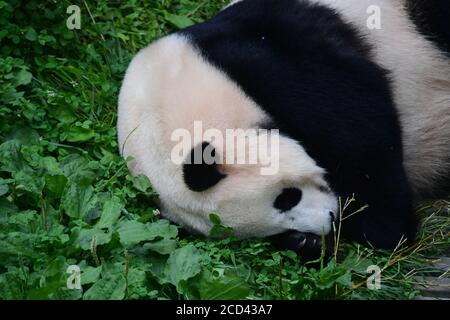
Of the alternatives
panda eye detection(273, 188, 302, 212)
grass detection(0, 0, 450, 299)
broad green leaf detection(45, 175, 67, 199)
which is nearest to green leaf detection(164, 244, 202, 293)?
grass detection(0, 0, 450, 299)

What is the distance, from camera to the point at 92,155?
442 centimetres

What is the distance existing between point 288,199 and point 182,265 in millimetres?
608

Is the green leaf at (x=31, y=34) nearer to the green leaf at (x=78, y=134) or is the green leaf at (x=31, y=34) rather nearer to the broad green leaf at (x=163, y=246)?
the green leaf at (x=78, y=134)

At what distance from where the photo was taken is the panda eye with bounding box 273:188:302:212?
379cm

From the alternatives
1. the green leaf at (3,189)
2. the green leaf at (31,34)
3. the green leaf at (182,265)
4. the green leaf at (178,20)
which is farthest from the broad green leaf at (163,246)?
the green leaf at (178,20)

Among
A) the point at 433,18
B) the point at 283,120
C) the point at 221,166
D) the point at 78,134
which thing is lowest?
the point at 78,134

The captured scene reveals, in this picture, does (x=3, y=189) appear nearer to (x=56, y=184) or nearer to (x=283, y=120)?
(x=56, y=184)

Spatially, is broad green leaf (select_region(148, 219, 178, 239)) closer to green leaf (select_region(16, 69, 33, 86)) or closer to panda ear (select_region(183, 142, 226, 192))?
panda ear (select_region(183, 142, 226, 192))

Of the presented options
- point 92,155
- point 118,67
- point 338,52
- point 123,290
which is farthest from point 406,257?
point 118,67

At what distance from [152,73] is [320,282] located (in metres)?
1.31

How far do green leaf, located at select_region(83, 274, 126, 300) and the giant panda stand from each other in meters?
0.63

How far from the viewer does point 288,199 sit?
3.80m

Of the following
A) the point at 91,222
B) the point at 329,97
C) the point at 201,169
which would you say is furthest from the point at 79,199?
the point at 329,97

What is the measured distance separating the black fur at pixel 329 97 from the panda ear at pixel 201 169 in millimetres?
372
